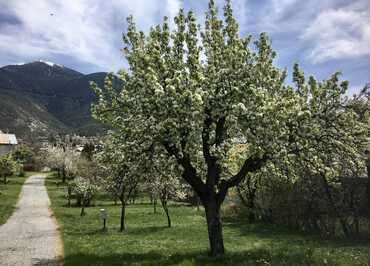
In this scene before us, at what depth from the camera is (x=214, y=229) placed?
60.3 feet

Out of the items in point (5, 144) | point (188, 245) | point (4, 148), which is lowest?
point (188, 245)

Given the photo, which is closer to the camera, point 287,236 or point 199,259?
point 199,259

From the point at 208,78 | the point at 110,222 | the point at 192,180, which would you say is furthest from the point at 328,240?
the point at 110,222

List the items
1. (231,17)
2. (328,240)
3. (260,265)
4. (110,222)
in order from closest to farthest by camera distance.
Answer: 1. (260,265)
2. (231,17)
3. (328,240)
4. (110,222)

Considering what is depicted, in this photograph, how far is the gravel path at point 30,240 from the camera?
64.1ft

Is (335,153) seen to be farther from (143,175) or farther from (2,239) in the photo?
(2,239)

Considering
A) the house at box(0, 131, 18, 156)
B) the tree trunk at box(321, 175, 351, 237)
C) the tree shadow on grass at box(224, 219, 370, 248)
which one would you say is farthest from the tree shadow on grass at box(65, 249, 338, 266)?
the house at box(0, 131, 18, 156)

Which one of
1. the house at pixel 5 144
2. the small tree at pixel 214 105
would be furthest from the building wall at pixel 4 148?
the small tree at pixel 214 105

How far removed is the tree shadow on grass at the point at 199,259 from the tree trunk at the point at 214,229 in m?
0.55

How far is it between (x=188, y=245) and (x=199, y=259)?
24.8 ft

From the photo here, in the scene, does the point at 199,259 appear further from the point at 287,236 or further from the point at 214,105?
the point at 287,236

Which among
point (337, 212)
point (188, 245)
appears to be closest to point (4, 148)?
point (188, 245)

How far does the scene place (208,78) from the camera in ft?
55.7

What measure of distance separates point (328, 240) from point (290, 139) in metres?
15.1
